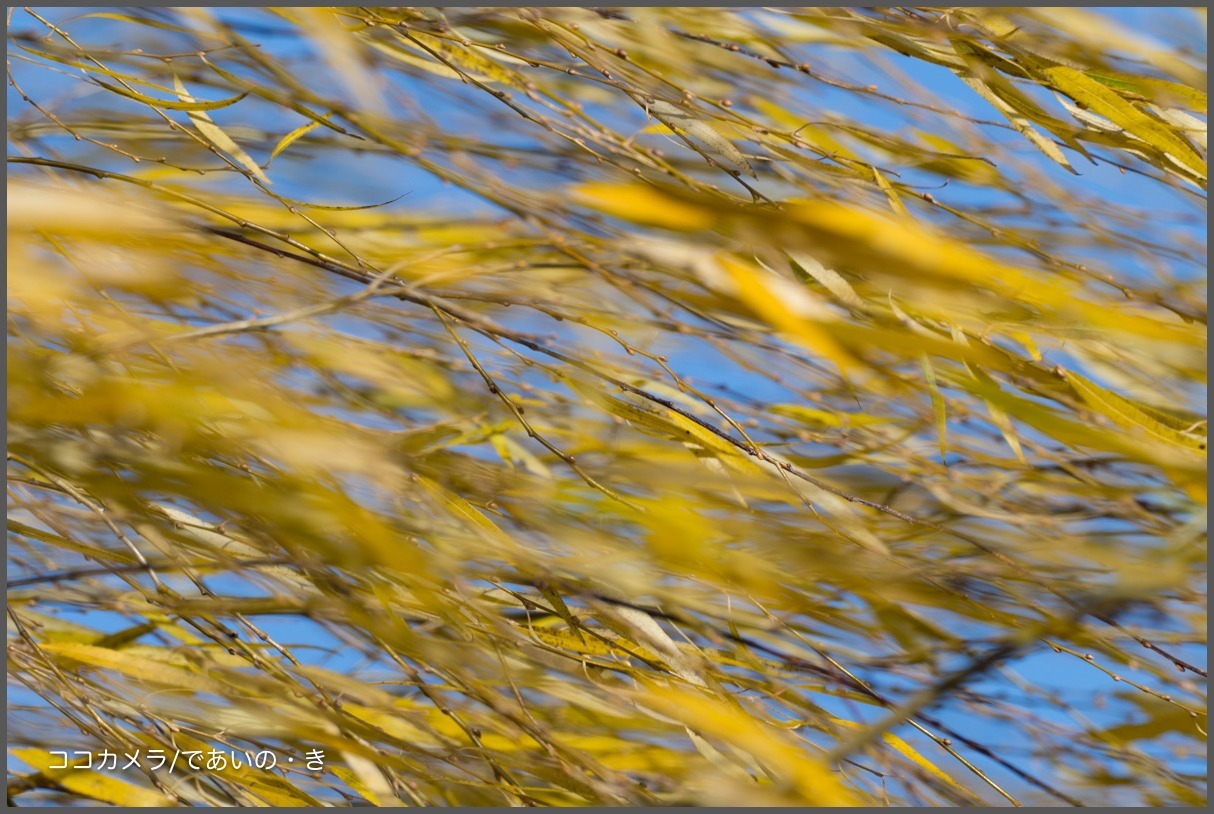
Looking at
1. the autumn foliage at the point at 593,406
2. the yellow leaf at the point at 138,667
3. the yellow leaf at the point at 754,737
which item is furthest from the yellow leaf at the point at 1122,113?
the yellow leaf at the point at 138,667

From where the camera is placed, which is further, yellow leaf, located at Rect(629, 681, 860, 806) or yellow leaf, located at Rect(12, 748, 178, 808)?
yellow leaf, located at Rect(12, 748, 178, 808)

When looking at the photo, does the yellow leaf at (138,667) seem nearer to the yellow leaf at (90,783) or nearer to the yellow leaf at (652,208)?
the yellow leaf at (90,783)

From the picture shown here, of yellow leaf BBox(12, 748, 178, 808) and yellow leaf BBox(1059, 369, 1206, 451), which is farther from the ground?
yellow leaf BBox(1059, 369, 1206, 451)

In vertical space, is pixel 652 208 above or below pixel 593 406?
above

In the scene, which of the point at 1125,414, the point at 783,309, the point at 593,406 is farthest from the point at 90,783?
the point at 1125,414

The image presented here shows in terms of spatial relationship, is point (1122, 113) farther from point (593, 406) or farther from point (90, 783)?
point (90, 783)

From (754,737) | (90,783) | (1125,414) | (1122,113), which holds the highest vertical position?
(1122,113)

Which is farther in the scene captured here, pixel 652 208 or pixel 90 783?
pixel 90 783

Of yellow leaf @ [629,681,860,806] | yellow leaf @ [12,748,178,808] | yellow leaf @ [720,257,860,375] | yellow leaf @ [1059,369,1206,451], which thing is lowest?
yellow leaf @ [12,748,178,808]

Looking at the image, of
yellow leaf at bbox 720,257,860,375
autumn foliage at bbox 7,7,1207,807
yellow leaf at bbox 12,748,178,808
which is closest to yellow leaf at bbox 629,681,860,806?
autumn foliage at bbox 7,7,1207,807

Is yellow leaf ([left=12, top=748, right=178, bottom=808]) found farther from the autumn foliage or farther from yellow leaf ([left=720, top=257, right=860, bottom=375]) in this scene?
yellow leaf ([left=720, top=257, right=860, bottom=375])

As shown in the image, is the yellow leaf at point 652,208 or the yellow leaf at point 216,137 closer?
the yellow leaf at point 652,208

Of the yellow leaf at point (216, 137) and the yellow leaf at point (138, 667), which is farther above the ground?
the yellow leaf at point (216, 137)

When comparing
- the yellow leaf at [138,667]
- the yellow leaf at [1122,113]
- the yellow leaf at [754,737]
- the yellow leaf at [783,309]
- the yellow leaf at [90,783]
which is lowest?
the yellow leaf at [90,783]
